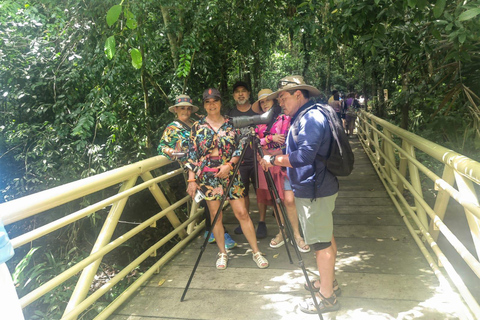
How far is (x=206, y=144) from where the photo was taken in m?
3.21

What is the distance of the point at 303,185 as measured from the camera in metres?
2.52

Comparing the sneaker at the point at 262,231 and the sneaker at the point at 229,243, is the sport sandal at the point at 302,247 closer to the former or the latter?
the sneaker at the point at 262,231

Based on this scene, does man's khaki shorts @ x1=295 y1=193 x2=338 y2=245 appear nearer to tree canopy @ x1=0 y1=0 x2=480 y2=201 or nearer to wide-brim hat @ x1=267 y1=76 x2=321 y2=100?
wide-brim hat @ x1=267 y1=76 x2=321 y2=100

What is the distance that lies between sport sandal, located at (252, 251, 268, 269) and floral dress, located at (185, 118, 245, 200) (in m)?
0.59

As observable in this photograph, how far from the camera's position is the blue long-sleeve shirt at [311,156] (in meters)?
2.38

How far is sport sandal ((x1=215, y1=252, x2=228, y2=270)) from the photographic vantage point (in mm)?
3359

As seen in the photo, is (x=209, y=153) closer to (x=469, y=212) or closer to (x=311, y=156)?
(x=311, y=156)

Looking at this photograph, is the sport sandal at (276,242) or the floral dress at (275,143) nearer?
the floral dress at (275,143)

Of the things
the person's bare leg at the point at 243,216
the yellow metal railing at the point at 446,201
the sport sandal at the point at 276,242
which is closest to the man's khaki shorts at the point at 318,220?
the yellow metal railing at the point at 446,201

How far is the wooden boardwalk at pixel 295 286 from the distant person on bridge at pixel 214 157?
36 cm

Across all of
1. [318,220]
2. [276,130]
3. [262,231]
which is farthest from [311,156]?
[262,231]

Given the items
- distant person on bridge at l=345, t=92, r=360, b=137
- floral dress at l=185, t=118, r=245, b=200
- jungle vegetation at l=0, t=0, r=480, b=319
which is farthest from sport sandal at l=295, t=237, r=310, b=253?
distant person on bridge at l=345, t=92, r=360, b=137

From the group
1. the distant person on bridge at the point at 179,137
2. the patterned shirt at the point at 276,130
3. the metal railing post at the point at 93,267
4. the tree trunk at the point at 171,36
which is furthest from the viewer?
the tree trunk at the point at 171,36

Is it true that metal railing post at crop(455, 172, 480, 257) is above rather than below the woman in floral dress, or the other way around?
below
